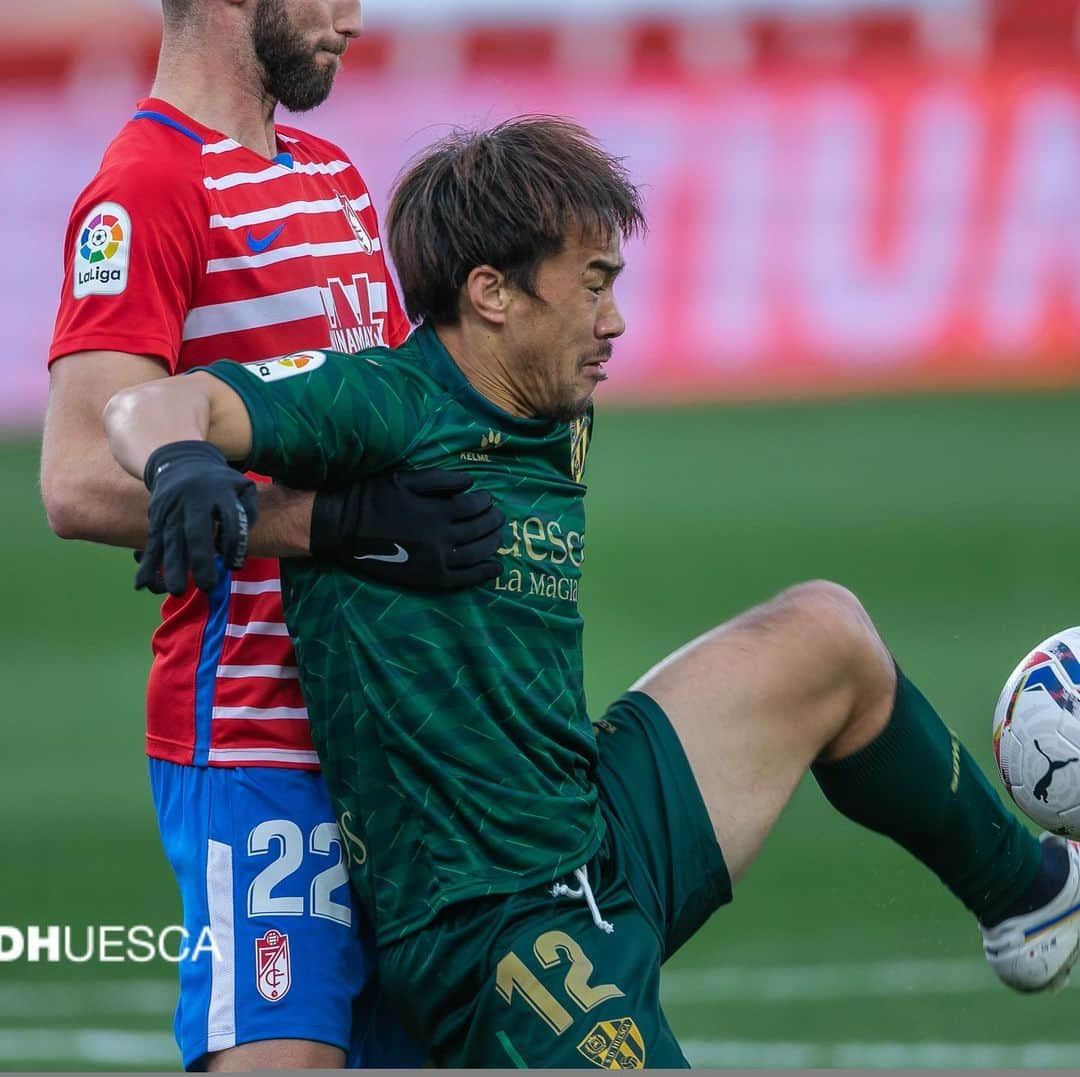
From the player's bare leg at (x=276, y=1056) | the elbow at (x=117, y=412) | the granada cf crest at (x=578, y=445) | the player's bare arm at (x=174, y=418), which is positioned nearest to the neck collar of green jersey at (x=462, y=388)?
the granada cf crest at (x=578, y=445)

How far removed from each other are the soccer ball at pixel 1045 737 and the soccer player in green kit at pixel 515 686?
244mm

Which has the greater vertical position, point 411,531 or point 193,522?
point 193,522

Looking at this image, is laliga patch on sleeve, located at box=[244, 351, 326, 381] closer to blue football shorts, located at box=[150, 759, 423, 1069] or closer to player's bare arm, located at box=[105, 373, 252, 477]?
player's bare arm, located at box=[105, 373, 252, 477]

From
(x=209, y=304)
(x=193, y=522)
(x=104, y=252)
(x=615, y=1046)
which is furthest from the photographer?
(x=209, y=304)

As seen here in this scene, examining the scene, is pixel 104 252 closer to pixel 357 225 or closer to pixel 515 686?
pixel 357 225

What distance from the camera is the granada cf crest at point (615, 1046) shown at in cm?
259

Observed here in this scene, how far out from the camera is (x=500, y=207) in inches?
110

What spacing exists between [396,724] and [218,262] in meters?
0.79

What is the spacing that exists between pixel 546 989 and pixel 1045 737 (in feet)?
3.54

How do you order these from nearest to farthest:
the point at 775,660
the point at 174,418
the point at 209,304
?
the point at 174,418 < the point at 209,304 < the point at 775,660

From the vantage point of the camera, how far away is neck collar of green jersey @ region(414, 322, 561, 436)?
2.76 meters

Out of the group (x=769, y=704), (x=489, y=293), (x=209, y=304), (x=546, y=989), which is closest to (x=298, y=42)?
(x=209, y=304)

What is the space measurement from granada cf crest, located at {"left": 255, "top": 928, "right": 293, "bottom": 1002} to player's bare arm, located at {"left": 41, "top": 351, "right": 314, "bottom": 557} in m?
0.61

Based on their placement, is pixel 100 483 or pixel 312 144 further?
pixel 312 144
